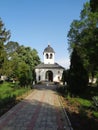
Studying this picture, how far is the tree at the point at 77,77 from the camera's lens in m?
32.1

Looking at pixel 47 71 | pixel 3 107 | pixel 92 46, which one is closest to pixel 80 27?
pixel 92 46

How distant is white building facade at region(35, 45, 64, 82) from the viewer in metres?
78.5

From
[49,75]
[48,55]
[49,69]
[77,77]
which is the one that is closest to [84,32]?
[77,77]

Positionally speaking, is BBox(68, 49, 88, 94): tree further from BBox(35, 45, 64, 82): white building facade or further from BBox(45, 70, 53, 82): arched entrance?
BBox(45, 70, 53, 82): arched entrance

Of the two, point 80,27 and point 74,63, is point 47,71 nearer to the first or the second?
point 80,27

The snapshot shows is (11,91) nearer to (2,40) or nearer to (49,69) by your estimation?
(2,40)

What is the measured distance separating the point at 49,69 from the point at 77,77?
4764 cm

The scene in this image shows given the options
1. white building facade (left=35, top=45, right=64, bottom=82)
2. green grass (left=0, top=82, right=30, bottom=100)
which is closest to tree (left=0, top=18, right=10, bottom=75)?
green grass (left=0, top=82, right=30, bottom=100)

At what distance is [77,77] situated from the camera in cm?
3203

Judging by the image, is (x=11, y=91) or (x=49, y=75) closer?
(x=11, y=91)

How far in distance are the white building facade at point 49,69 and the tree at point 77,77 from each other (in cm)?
4467

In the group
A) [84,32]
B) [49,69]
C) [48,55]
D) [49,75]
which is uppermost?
[48,55]

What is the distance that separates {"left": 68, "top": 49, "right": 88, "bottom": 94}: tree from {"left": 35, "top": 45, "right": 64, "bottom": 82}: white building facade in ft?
147

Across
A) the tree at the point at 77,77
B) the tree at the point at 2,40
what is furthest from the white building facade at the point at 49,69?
the tree at the point at 77,77
